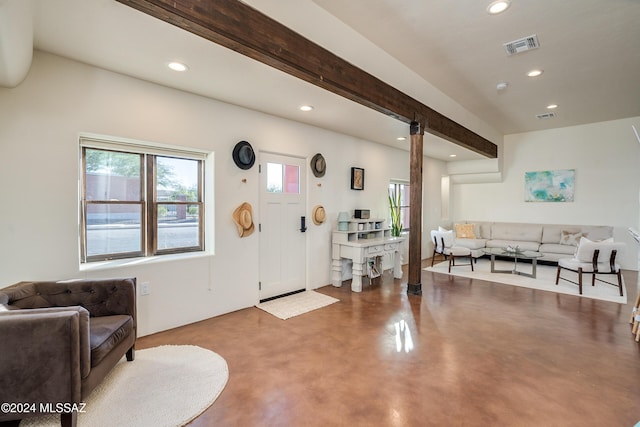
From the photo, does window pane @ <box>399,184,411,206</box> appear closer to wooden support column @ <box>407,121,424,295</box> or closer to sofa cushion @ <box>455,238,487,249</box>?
sofa cushion @ <box>455,238,487,249</box>

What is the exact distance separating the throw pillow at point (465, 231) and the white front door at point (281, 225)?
14.6 ft

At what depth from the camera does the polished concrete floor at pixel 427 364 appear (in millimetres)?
1902

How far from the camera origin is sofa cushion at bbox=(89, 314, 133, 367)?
6.27 feet

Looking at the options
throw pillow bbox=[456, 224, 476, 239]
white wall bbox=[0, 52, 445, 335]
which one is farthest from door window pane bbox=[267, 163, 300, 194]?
throw pillow bbox=[456, 224, 476, 239]

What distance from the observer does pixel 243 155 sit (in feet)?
12.2

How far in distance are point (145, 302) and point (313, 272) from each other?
7.82 ft

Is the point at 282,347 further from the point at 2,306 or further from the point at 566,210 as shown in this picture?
the point at 566,210

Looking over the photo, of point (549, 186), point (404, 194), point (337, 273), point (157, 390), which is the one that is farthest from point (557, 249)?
point (157, 390)

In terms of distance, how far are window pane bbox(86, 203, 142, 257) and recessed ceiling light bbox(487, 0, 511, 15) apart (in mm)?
3710

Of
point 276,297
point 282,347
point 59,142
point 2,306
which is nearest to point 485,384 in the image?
point 282,347

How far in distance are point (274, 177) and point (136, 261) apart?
1.97 m

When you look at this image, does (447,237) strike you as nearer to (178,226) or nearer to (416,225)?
(416,225)

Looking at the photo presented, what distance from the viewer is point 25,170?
2.41 m

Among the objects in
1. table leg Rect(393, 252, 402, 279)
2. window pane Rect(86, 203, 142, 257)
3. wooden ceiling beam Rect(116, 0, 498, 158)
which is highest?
wooden ceiling beam Rect(116, 0, 498, 158)
